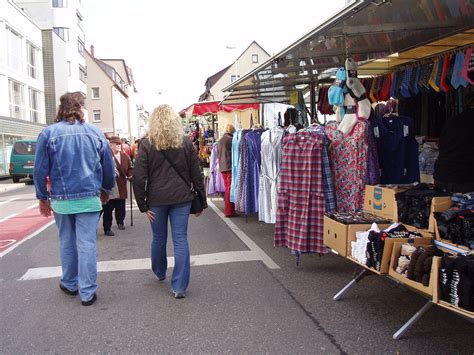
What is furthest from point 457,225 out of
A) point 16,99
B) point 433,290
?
point 16,99

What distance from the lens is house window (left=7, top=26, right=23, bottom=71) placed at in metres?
29.0

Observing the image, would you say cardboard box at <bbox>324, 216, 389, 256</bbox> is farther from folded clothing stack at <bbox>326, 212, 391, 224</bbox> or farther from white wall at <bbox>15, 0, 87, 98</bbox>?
white wall at <bbox>15, 0, 87, 98</bbox>

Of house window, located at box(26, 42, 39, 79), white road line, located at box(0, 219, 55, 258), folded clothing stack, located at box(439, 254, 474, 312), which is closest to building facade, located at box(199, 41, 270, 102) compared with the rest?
house window, located at box(26, 42, 39, 79)

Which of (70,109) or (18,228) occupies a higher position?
(70,109)

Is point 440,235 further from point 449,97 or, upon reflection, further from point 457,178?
point 449,97

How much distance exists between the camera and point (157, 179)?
477 cm

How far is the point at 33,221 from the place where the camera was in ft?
34.3

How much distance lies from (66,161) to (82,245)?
2.68 ft

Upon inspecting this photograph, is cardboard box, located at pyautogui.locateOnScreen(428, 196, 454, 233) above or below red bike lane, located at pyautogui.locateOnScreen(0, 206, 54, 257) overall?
above

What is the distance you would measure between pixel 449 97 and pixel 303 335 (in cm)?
453

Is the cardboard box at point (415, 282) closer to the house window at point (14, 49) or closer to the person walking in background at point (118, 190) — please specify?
the person walking in background at point (118, 190)

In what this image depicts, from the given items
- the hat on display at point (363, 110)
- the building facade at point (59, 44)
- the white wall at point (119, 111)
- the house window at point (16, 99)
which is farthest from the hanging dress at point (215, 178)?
the white wall at point (119, 111)

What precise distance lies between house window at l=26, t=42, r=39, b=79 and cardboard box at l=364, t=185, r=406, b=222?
33.1m

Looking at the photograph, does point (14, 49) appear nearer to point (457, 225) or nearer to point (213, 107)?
point (213, 107)
